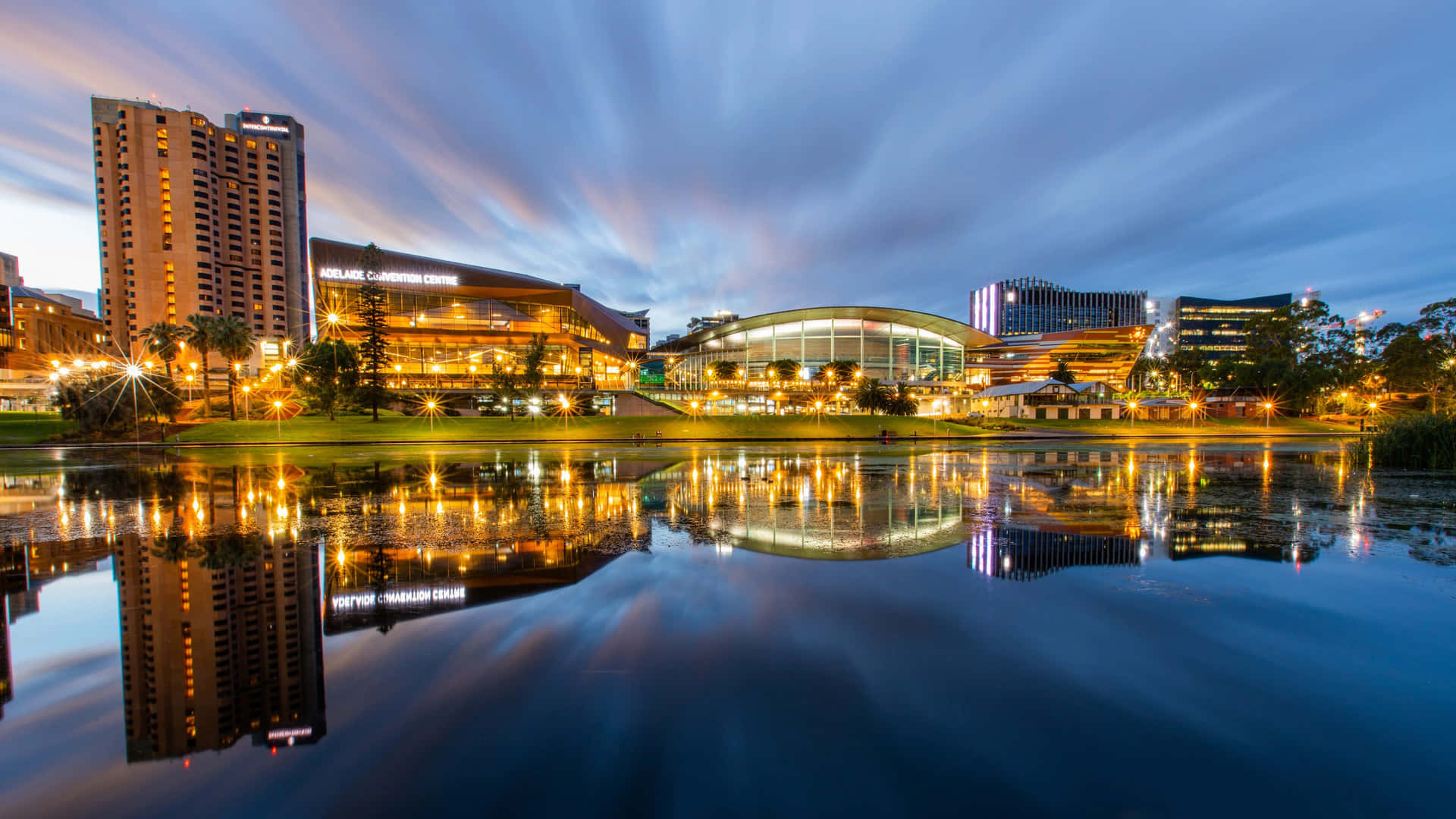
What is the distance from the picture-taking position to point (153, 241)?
10000cm

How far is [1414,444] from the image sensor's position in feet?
67.8

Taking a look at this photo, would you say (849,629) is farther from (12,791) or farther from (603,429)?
A: (603,429)

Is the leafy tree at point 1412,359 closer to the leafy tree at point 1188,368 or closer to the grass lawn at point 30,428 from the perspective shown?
the leafy tree at point 1188,368

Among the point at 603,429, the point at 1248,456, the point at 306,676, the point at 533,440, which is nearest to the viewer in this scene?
the point at 306,676

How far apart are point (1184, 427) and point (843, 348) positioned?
41161 mm

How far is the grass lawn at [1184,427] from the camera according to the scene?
51438mm

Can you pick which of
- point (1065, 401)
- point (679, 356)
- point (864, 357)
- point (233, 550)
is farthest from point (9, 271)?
point (1065, 401)

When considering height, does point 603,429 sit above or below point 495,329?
below

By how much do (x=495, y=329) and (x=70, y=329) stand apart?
371 feet

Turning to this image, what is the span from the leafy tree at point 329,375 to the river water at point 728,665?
4365 cm

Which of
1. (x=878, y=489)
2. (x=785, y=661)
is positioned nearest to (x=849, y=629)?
(x=785, y=661)

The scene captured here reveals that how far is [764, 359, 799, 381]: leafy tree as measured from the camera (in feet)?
237

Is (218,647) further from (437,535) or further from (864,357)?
(864,357)

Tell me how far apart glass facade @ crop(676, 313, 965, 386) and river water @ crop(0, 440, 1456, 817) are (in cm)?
7048
